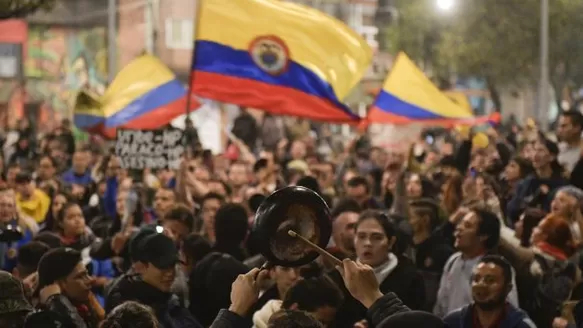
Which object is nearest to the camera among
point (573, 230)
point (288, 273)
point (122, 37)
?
point (288, 273)

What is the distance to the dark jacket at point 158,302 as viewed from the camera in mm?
8906

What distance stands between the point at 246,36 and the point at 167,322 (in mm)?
7011

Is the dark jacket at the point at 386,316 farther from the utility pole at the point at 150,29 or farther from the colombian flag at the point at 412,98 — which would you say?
the utility pole at the point at 150,29

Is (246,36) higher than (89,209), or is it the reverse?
(246,36)

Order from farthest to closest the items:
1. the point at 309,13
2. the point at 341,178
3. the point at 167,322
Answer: the point at 341,178 → the point at 309,13 → the point at 167,322

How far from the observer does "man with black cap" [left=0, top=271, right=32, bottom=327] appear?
7.25 metres

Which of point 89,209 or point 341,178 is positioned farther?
point 341,178

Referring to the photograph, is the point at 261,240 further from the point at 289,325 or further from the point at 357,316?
the point at 357,316

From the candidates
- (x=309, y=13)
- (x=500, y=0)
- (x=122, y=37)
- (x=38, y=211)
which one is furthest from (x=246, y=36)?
(x=122, y=37)

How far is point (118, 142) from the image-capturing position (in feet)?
51.8

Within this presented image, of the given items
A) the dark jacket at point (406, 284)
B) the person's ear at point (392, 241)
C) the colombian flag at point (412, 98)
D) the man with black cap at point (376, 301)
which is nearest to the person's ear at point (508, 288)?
the dark jacket at point (406, 284)

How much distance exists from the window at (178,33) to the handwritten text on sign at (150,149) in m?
47.0

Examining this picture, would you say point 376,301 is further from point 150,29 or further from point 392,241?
point 150,29

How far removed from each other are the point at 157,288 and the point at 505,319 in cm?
197
